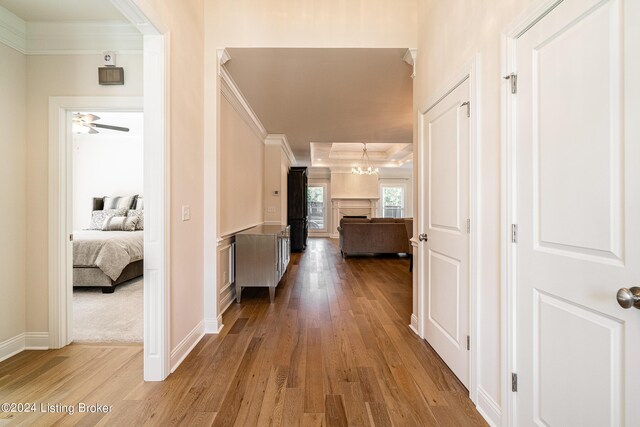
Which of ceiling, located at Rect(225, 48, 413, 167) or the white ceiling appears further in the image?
the white ceiling

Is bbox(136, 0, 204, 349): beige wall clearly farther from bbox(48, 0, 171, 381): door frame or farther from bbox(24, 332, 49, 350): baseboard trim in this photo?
bbox(24, 332, 49, 350): baseboard trim

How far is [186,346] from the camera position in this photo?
7.38 feet

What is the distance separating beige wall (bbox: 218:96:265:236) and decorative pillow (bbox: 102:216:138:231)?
2181 mm

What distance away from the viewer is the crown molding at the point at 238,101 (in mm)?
3139

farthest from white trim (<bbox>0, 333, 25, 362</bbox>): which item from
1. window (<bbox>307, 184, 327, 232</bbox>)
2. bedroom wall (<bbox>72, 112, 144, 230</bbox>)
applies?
window (<bbox>307, 184, 327, 232</bbox>)

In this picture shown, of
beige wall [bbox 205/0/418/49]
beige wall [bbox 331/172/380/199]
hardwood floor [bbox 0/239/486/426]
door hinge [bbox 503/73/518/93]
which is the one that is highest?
beige wall [bbox 205/0/418/49]

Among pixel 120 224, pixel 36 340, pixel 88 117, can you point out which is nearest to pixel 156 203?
pixel 36 340

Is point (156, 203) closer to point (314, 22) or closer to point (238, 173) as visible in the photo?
point (314, 22)

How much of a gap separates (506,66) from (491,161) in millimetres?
467

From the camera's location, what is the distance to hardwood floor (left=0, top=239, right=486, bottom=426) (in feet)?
5.15

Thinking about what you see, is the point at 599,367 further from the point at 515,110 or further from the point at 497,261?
the point at 515,110

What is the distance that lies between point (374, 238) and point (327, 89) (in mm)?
4068

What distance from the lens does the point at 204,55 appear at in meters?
2.64

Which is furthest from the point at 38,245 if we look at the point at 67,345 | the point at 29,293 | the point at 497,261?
the point at 497,261
